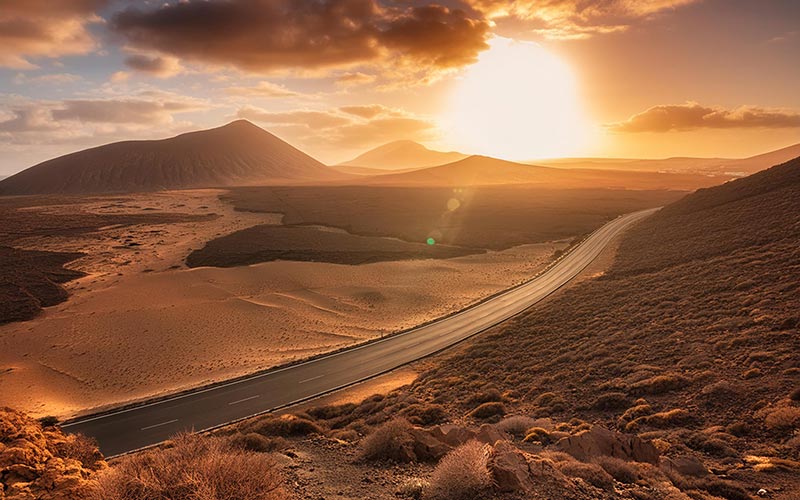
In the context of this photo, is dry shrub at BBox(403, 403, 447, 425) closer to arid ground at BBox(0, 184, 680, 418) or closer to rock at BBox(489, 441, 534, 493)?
rock at BBox(489, 441, 534, 493)

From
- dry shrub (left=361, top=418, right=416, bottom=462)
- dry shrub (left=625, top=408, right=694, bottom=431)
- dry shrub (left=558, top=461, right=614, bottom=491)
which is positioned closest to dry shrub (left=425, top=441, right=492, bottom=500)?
dry shrub (left=558, top=461, right=614, bottom=491)

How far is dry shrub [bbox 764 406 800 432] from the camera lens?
1271 cm

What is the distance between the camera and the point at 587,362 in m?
23.7

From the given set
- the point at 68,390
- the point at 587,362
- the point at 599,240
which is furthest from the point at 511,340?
the point at 599,240

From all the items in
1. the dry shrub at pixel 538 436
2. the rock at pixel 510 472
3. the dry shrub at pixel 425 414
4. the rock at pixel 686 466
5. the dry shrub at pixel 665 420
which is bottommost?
the dry shrub at pixel 425 414

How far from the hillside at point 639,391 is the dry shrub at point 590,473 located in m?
0.03

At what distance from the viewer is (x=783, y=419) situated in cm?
1295

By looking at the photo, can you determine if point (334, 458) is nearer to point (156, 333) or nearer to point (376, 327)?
point (376, 327)

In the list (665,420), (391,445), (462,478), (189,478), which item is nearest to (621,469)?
(462,478)

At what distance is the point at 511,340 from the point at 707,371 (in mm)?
15651

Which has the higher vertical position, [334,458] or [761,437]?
[761,437]

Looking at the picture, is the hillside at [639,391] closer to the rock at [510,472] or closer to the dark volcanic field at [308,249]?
the rock at [510,472]

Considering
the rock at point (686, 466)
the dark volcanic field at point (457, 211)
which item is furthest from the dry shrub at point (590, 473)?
the dark volcanic field at point (457, 211)

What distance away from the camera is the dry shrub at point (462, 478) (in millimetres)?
9336
